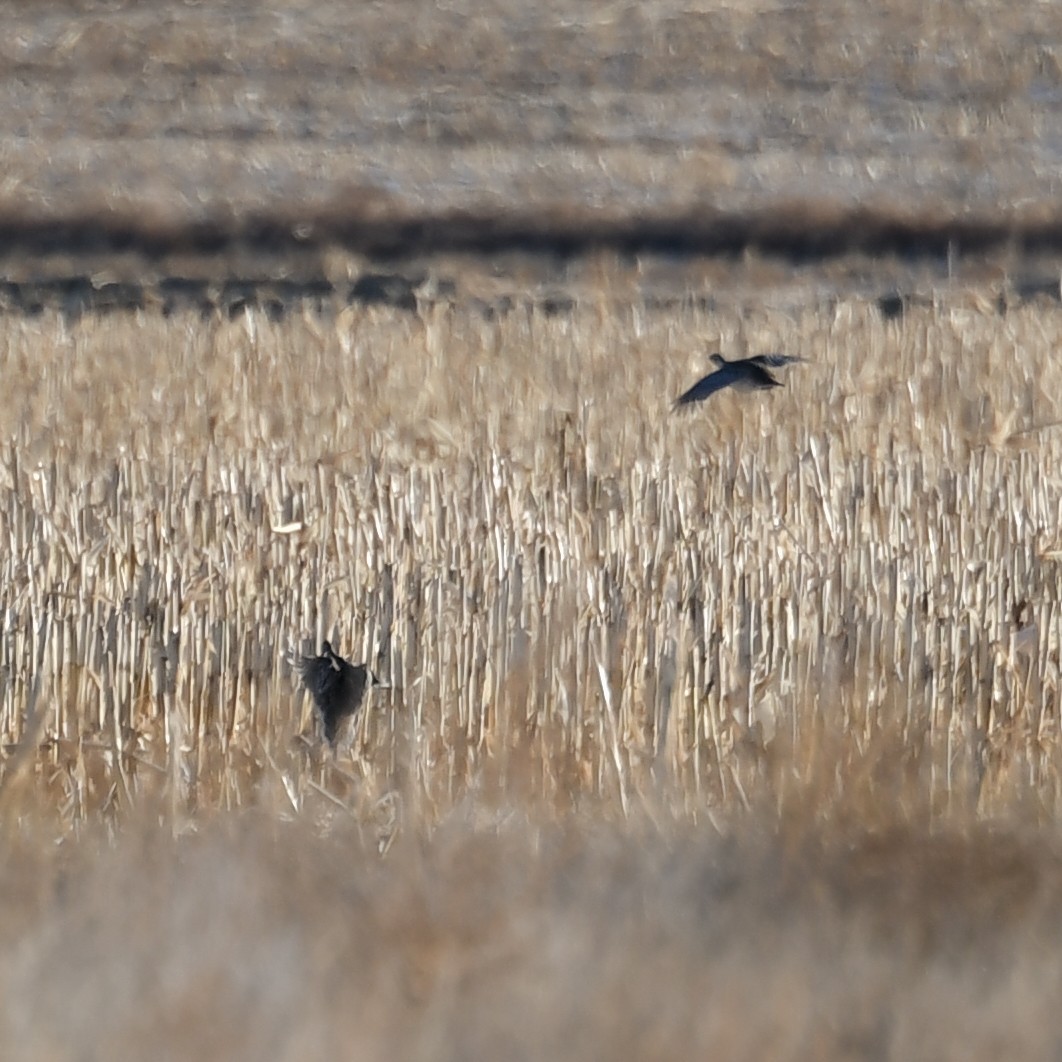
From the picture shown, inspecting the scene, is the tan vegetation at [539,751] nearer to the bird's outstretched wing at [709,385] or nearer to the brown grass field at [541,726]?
the brown grass field at [541,726]

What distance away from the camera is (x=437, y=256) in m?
11.6

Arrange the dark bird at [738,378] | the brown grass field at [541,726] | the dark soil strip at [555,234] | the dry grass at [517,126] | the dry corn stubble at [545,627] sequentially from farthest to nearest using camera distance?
the dry grass at [517,126] → the dark soil strip at [555,234] → the dark bird at [738,378] → the dry corn stubble at [545,627] → the brown grass field at [541,726]

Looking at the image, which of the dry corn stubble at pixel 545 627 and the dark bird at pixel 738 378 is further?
the dark bird at pixel 738 378

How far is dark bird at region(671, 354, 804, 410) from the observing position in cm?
462

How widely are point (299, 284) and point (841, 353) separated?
5.83 metres

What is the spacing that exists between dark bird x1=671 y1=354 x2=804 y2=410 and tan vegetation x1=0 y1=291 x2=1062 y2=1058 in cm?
45

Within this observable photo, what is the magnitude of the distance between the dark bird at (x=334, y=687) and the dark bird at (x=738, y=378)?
1657mm

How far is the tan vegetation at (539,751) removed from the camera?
262 centimetres

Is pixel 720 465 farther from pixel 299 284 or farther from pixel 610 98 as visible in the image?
pixel 610 98

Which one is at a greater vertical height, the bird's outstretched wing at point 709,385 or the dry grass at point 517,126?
the dry grass at point 517,126

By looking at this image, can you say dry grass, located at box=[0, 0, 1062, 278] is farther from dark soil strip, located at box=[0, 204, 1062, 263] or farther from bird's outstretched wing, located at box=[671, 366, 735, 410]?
bird's outstretched wing, located at box=[671, 366, 735, 410]

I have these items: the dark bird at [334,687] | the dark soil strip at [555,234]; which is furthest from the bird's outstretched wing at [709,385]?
the dark soil strip at [555,234]

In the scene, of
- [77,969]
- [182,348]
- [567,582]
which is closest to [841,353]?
[182,348]

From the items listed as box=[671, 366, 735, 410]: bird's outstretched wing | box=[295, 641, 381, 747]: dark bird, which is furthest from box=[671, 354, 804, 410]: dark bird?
box=[295, 641, 381, 747]: dark bird
